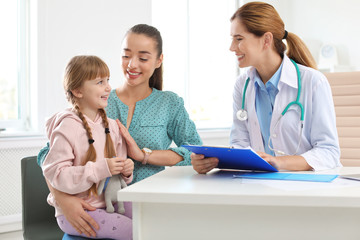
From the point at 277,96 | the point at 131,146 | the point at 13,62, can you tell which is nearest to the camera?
the point at 131,146

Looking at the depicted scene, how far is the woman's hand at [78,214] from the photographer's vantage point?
1.25 metres

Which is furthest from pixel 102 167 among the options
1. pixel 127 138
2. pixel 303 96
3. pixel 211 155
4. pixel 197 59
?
pixel 197 59

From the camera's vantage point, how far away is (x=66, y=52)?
9.87 feet

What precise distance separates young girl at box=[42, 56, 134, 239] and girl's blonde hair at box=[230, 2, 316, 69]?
2.00ft

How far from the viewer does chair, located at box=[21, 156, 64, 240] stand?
1.54 metres

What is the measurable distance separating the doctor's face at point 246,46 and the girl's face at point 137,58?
335 millimetres

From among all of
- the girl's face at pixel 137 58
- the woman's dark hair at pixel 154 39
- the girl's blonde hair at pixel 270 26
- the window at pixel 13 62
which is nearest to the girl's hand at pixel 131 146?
the girl's face at pixel 137 58

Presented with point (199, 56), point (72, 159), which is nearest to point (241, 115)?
point (72, 159)

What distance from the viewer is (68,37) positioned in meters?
3.03

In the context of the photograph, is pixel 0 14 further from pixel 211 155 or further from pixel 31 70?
pixel 211 155

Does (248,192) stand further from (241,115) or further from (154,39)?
(154,39)

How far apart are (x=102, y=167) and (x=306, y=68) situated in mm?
837

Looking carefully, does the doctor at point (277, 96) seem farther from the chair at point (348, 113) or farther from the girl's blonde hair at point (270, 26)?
the chair at point (348, 113)

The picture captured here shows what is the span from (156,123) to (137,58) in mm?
248
